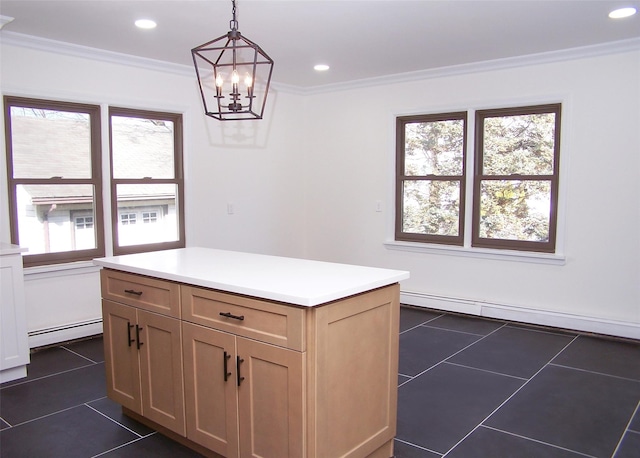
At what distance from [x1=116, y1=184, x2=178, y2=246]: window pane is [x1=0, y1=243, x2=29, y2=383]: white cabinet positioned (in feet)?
4.04

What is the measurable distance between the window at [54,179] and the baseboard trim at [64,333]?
0.54 metres

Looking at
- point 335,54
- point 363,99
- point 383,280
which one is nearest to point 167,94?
point 335,54

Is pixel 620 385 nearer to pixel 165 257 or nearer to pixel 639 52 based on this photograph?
pixel 639 52

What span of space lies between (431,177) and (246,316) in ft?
11.5

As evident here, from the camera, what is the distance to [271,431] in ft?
6.54

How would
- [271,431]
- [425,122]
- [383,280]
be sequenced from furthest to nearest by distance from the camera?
1. [425,122]
2. [383,280]
3. [271,431]

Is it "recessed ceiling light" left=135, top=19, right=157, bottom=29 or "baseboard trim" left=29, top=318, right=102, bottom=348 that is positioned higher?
"recessed ceiling light" left=135, top=19, right=157, bottom=29

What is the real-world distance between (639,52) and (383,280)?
10.7ft

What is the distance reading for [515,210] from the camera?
4652mm

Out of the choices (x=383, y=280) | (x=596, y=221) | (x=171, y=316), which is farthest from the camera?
(x=596, y=221)

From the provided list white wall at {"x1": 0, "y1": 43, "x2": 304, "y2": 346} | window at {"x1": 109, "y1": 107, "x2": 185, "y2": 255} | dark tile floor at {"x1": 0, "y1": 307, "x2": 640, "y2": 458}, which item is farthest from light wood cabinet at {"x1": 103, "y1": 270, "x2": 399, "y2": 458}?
window at {"x1": 109, "y1": 107, "x2": 185, "y2": 255}

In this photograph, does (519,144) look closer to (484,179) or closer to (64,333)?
(484,179)

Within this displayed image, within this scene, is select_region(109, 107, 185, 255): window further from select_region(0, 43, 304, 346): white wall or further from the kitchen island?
the kitchen island

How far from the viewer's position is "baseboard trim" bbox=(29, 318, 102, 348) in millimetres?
3852
